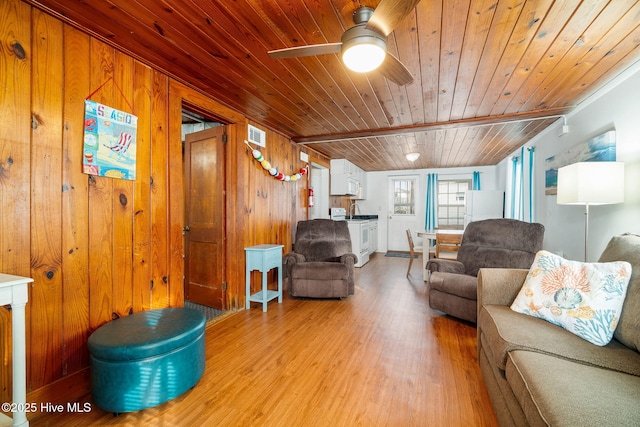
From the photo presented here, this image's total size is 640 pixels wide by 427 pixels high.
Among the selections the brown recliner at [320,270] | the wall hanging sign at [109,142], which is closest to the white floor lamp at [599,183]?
the brown recliner at [320,270]

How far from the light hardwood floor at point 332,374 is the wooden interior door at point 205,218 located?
56cm

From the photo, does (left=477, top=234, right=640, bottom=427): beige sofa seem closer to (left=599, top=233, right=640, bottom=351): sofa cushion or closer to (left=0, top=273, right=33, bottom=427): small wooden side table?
(left=599, top=233, right=640, bottom=351): sofa cushion

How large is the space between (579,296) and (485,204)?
193 inches

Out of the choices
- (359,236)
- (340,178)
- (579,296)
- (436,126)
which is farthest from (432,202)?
(579,296)

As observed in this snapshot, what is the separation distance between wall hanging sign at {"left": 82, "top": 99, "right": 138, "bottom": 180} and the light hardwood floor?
1.50 metres

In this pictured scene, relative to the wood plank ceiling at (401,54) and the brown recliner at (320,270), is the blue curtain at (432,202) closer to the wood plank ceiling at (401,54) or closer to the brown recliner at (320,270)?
the wood plank ceiling at (401,54)

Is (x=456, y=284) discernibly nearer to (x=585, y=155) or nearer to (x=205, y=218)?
(x=585, y=155)

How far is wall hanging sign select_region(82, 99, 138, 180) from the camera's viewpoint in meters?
1.78

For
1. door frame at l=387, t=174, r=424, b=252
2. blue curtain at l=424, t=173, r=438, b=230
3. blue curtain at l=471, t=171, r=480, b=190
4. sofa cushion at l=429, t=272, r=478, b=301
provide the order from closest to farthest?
sofa cushion at l=429, t=272, r=478, b=301, blue curtain at l=471, t=171, r=480, b=190, blue curtain at l=424, t=173, r=438, b=230, door frame at l=387, t=174, r=424, b=252

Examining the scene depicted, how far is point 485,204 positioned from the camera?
5.79m

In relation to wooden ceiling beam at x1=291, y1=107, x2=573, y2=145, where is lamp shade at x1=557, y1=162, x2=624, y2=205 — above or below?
below

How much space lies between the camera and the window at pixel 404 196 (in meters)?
7.43

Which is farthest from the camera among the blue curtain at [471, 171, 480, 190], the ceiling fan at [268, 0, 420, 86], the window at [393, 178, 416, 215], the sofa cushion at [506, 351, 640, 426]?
the window at [393, 178, 416, 215]

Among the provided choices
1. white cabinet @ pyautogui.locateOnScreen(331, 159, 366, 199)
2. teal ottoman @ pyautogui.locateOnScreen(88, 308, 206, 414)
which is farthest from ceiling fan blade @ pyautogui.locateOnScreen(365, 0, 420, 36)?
white cabinet @ pyautogui.locateOnScreen(331, 159, 366, 199)
